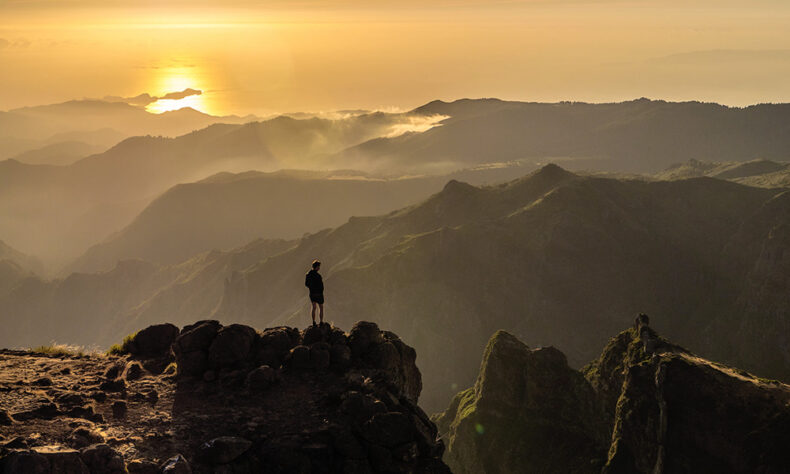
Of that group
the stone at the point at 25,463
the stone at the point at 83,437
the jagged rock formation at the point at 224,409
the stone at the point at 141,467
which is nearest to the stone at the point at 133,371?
the jagged rock formation at the point at 224,409

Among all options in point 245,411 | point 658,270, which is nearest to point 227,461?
point 245,411

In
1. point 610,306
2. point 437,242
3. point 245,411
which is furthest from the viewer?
point 437,242

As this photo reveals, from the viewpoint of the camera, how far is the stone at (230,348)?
87.2 feet

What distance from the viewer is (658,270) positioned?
130 metres

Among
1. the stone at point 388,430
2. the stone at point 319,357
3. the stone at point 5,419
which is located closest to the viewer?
the stone at point 5,419

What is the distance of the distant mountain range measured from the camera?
11744 cm

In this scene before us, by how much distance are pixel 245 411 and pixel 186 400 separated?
3.03 metres

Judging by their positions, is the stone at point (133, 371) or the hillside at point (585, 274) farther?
the hillside at point (585, 274)

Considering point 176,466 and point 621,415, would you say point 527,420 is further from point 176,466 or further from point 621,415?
point 176,466

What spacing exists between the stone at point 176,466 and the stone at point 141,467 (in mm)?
279

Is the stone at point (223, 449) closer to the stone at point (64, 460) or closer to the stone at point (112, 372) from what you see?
the stone at point (64, 460)

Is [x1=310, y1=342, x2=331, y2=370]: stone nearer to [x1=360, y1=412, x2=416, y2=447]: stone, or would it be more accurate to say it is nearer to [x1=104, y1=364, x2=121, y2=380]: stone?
[x1=360, y1=412, x2=416, y2=447]: stone

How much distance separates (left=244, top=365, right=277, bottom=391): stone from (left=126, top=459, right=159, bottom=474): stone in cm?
633

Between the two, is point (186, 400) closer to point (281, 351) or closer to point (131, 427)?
point (131, 427)
